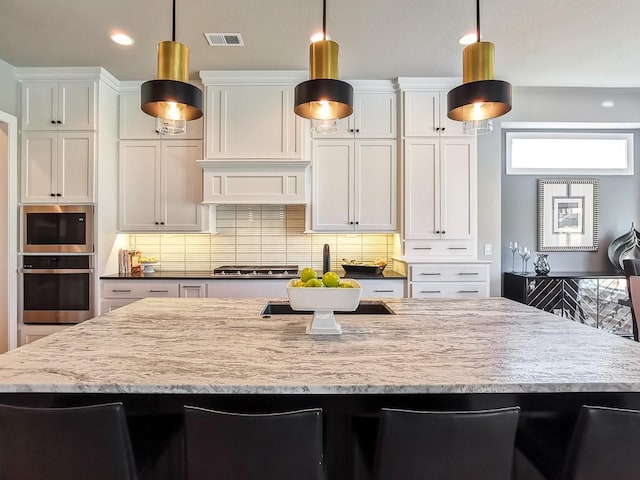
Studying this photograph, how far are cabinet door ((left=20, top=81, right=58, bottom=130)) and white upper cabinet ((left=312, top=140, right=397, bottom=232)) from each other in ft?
7.88

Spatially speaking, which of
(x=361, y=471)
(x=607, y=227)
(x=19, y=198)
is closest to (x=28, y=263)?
(x=19, y=198)

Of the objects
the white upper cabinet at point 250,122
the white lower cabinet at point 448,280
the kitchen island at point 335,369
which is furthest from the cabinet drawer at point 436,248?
the kitchen island at point 335,369

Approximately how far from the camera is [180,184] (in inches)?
144

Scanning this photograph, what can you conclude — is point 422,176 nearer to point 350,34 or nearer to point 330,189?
point 330,189

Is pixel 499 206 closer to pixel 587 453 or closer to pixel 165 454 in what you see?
pixel 587 453

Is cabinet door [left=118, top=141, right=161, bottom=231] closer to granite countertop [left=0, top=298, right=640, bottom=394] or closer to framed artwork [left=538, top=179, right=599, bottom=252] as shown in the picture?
granite countertop [left=0, top=298, right=640, bottom=394]

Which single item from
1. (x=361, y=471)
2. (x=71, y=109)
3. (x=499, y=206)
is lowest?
(x=361, y=471)

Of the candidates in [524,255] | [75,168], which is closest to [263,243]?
[75,168]

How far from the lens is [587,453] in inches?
38.3

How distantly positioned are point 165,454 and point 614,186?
483 cm

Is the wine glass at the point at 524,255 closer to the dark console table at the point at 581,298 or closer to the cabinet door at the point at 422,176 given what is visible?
the dark console table at the point at 581,298

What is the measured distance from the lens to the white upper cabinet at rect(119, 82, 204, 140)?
11.9ft

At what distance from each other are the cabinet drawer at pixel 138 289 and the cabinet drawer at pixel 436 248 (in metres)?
2.22

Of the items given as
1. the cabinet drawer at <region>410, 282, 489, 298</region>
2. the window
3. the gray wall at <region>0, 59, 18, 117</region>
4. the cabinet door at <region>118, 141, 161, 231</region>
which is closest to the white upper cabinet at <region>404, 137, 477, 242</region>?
the cabinet drawer at <region>410, 282, 489, 298</region>
